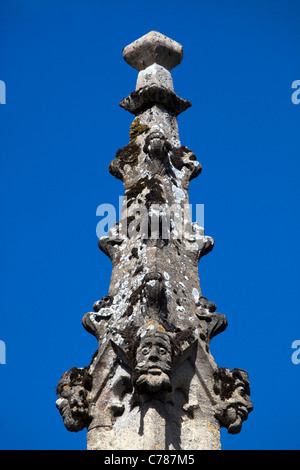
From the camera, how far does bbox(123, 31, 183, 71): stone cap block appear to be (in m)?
13.9

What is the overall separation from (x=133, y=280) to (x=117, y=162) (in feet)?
8.28

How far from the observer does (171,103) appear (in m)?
13.2

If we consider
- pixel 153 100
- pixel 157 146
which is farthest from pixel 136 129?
pixel 157 146

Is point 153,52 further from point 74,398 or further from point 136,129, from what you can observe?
point 74,398

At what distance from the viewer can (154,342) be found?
905cm

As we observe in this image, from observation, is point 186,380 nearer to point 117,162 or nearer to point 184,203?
point 184,203

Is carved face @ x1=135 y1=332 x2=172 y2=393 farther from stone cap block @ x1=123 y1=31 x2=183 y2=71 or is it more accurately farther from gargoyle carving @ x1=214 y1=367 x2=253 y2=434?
stone cap block @ x1=123 y1=31 x2=183 y2=71

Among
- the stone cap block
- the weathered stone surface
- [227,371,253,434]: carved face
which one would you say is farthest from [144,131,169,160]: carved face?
[227,371,253,434]: carved face

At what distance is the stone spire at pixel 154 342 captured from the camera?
899 cm

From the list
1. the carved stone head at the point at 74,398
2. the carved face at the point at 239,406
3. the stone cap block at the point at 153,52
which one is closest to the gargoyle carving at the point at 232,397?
the carved face at the point at 239,406

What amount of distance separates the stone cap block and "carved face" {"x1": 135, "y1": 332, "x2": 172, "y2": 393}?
19.6ft
